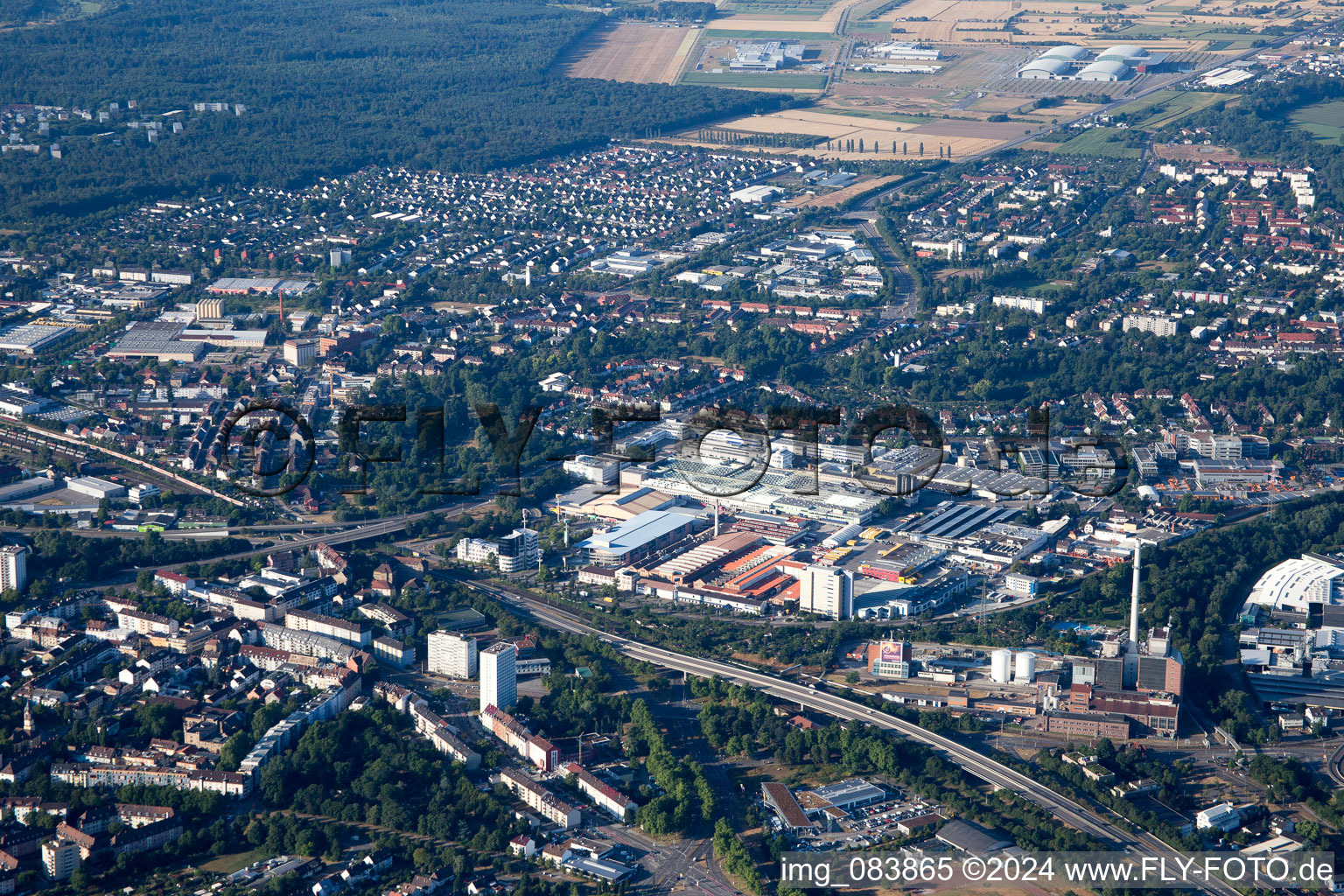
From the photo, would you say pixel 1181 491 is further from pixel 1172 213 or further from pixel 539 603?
pixel 1172 213

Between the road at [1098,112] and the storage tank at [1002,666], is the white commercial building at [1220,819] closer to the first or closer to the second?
the storage tank at [1002,666]

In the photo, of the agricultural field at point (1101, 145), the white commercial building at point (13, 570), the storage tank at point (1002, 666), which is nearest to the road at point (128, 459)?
the white commercial building at point (13, 570)

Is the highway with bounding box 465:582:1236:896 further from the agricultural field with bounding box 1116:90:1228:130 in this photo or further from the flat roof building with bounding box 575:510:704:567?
the agricultural field with bounding box 1116:90:1228:130

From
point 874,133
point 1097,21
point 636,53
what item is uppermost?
point 1097,21

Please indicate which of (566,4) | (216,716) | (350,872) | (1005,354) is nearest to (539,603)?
(216,716)

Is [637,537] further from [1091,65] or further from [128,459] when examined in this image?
[1091,65]

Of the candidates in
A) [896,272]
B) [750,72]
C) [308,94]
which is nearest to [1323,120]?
[750,72]
